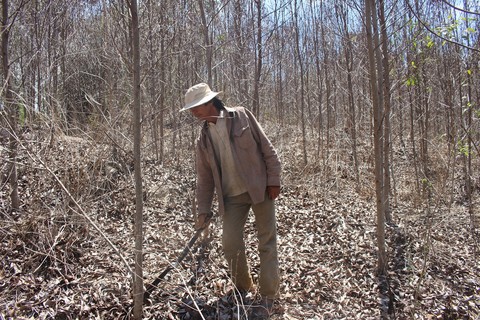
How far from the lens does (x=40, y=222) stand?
11.9ft

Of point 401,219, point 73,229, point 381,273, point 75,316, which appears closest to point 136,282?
point 75,316

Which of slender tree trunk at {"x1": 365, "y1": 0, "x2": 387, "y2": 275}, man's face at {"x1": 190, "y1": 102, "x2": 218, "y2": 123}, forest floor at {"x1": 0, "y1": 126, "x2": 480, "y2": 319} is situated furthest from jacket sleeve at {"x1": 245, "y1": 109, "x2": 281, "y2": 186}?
slender tree trunk at {"x1": 365, "y1": 0, "x2": 387, "y2": 275}

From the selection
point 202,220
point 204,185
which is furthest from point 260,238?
point 204,185

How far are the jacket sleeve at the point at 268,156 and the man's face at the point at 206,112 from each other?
0.97ft

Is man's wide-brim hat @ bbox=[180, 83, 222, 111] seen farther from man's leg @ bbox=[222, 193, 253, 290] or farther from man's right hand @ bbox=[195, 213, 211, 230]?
man's right hand @ bbox=[195, 213, 211, 230]

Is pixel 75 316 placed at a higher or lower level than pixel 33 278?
lower

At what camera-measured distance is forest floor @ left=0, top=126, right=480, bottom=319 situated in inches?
118

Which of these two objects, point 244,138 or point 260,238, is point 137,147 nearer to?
point 244,138

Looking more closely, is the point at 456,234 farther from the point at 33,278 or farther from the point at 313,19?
the point at 313,19

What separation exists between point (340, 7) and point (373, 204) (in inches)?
143

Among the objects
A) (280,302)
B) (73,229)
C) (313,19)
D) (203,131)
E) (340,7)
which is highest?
(313,19)

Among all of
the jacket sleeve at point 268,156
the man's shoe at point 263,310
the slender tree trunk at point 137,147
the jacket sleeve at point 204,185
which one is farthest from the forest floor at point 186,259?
the jacket sleeve at point 268,156

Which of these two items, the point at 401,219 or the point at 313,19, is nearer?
the point at 401,219

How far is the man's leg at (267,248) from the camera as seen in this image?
119 inches
